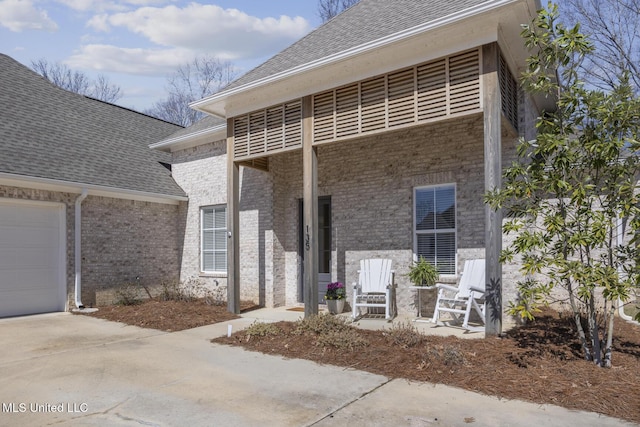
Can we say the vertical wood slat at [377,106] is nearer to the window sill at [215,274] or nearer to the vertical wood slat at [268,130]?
the vertical wood slat at [268,130]

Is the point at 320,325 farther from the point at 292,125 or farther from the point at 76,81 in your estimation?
the point at 76,81

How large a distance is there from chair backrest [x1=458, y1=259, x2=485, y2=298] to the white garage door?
302 inches

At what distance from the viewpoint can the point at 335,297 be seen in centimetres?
823

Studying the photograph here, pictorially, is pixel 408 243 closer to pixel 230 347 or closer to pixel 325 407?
pixel 230 347

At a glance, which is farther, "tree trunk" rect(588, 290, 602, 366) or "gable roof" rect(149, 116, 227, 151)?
"gable roof" rect(149, 116, 227, 151)

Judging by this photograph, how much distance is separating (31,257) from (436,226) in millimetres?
7667

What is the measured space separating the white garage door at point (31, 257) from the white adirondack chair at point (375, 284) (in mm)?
5959

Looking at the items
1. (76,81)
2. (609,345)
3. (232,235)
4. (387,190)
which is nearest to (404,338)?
(609,345)

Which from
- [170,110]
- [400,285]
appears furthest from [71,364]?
[170,110]

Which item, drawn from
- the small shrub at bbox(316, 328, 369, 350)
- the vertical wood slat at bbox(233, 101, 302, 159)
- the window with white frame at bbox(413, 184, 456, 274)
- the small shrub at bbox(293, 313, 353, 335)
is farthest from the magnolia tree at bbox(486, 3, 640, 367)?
the vertical wood slat at bbox(233, 101, 302, 159)

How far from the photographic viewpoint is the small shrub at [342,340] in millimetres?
5445

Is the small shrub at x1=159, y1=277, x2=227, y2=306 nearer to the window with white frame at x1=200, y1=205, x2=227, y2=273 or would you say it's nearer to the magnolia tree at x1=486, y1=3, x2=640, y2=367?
the window with white frame at x1=200, y1=205, x2=227, y2=273

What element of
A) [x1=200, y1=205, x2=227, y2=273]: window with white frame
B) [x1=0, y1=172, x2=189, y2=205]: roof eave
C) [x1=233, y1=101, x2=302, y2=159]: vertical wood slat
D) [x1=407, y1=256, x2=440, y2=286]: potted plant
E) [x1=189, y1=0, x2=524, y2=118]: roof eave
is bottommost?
[x1=407, y1=256, x2=440, y2=286]: potted plant

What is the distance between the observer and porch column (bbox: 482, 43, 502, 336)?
5.45 meters
